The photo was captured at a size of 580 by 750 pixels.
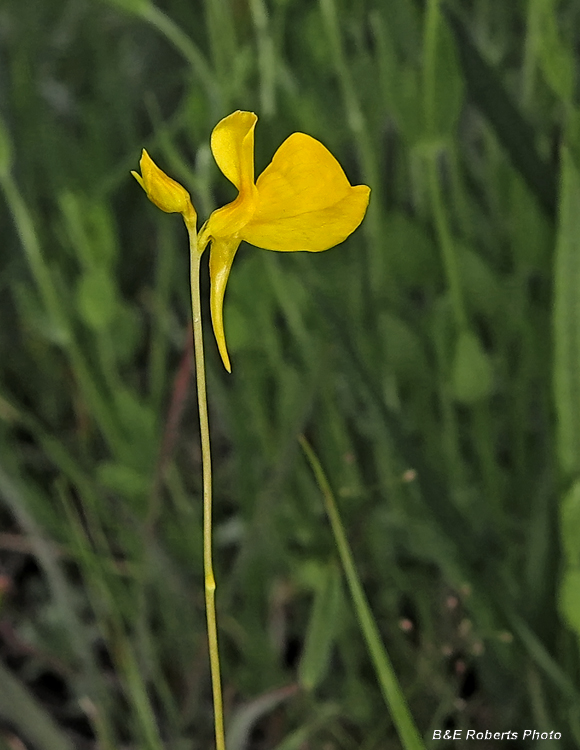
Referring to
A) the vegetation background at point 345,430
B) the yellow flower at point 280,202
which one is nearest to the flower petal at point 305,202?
the yellow flower at point 280,202

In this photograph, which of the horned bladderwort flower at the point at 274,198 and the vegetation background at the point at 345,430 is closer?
the horned bladderwort flower at the point at 274,198

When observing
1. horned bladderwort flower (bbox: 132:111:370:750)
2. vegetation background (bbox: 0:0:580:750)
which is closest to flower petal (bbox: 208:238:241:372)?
horned bladderwort flower (bbox: 132:111:370:750)

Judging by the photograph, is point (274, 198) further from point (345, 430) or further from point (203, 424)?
point (345, 430)

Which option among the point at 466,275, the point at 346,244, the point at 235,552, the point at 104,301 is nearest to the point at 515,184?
the point at 466,275

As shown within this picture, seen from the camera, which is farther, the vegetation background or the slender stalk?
the vegetation background

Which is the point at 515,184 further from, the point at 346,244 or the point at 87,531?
the point at 87,531

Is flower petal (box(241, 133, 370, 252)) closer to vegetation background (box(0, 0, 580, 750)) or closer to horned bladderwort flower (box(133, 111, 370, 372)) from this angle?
horned bladderwort flower (box(133, 111, 370, 372))

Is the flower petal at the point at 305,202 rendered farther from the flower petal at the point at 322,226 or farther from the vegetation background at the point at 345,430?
the vegetation background at the point at 345,430

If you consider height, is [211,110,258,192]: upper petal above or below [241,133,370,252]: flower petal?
above
